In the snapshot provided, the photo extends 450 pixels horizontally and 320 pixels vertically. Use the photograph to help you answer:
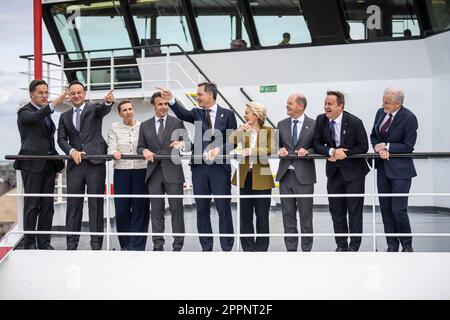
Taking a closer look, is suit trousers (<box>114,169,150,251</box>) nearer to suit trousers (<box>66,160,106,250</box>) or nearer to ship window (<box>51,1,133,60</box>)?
suit trousers (<box>66,160,106,250</box>)

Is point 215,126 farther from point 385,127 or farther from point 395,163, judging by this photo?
point 395,163

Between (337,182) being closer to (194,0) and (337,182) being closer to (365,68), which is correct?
(365,68)

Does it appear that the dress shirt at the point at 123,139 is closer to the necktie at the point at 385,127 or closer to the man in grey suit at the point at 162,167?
the man in grey suit at the point at 162,167

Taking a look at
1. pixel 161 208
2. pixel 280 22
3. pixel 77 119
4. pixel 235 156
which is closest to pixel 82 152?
pixel 77 119

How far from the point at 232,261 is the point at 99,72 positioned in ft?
22.6

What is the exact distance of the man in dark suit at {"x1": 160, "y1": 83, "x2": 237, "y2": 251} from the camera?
20.0 feet

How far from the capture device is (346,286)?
544 cm

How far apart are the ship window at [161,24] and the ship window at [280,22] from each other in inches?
49.9

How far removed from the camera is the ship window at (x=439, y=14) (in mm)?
8562

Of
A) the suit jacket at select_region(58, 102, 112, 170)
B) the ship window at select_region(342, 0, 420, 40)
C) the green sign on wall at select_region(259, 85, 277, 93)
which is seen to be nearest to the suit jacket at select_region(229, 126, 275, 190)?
the suit jacket at select_region(58, 102, 112, 170)

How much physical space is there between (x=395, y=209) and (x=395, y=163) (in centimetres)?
44

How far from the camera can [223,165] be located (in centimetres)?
612

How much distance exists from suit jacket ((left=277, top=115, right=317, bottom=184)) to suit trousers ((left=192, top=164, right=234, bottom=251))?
1.83 feet
